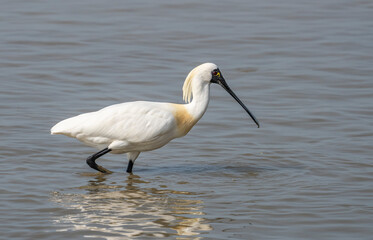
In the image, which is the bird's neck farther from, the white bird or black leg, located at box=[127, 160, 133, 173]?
black leg, located at box=[127, 160, 133, 173]

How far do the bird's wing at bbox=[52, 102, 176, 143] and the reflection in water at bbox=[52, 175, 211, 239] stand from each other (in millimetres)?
529

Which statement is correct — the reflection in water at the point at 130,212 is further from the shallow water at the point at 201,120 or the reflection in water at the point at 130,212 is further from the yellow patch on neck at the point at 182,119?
the yellow patch on neck at the point at 182,119

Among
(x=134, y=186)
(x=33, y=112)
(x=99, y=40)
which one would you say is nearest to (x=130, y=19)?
(x=99, y=40)

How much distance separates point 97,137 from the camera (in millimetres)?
9898

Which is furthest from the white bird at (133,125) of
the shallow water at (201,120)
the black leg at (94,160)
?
the shallow water at (201,120)

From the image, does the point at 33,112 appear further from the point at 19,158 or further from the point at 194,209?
the point at 194,209

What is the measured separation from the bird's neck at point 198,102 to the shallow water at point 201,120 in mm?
694

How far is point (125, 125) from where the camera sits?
9.80m

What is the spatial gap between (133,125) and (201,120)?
268 centimetres

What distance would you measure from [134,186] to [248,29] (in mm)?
8782

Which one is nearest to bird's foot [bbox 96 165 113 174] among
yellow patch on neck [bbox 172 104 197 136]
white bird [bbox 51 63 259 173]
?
white bird [bbox 51 63 259 173]

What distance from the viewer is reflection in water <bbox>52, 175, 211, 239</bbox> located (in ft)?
25.7

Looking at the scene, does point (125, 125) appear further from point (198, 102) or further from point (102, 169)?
point (198, 102)

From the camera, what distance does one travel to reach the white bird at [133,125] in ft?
32.1
